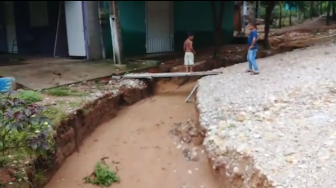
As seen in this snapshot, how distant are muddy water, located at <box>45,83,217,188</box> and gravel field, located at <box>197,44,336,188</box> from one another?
70 centimetres

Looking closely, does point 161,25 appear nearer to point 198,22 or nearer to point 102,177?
point 198,22

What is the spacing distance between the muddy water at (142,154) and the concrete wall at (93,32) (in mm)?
3525

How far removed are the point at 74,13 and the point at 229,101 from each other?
7125 mm

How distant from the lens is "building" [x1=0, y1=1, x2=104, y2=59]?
12.4m

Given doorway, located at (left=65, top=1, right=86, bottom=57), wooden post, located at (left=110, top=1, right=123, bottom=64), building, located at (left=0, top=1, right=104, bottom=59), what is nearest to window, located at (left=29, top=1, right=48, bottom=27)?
building, located at (left=0, top=1, right=104, bottom=59)

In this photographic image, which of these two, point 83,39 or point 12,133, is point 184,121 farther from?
point 83,39

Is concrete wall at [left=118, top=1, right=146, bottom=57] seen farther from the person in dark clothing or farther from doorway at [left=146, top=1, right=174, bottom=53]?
the person in dark clothing

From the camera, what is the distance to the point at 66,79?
9.44 metres

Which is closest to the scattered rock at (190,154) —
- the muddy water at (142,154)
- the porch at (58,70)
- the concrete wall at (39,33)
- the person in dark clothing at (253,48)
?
the muddy water at (142,154)

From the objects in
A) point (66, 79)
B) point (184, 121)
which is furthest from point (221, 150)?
point (66, 79)

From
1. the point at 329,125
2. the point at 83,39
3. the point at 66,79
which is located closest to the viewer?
the point at 329,125

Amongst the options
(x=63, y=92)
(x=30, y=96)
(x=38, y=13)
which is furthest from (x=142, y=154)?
(x=38, y=13)

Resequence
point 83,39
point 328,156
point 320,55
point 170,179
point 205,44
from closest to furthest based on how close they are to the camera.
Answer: point 328,156 < point 170,179 < point 320,55 < point 83,39 < point 205,44

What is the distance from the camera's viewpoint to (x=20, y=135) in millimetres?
5531
